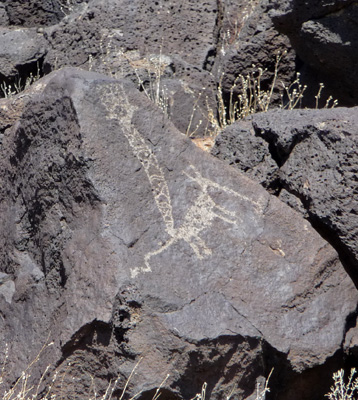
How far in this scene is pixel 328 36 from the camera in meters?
4.89

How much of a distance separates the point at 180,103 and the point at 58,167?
2339 mm

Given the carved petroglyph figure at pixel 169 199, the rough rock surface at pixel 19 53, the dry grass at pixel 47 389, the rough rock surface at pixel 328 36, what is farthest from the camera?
the rough rock surface at pixel 19 53

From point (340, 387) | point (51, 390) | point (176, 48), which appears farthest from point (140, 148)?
point (176, 48)

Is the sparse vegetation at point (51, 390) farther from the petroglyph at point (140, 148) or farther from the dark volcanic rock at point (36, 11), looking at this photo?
the dark volcanic rock at point (36, 11)

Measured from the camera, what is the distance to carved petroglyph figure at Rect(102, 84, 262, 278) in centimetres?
330

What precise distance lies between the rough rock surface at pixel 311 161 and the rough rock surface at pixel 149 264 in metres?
0.15

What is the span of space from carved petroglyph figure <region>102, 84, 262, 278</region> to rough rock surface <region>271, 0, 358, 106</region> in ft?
6.34

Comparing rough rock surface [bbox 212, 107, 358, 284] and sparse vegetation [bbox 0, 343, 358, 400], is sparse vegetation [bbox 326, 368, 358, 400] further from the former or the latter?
rough rock surface [bbox 212, 107, 358, 284]

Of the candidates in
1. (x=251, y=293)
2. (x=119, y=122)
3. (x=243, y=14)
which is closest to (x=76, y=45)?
(x=243, y=14)

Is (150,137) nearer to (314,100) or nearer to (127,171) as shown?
(127,171)

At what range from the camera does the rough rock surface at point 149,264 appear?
3039 millimetres

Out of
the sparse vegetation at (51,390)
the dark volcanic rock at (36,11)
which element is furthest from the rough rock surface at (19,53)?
the sparse vegetation at (51,390)

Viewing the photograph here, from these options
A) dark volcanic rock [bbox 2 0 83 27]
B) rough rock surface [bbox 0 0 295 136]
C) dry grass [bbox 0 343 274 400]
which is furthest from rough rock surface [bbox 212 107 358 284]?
dark volcanic rock [bbox 2 0 83 27]

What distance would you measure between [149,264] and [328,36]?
8.52 ft
